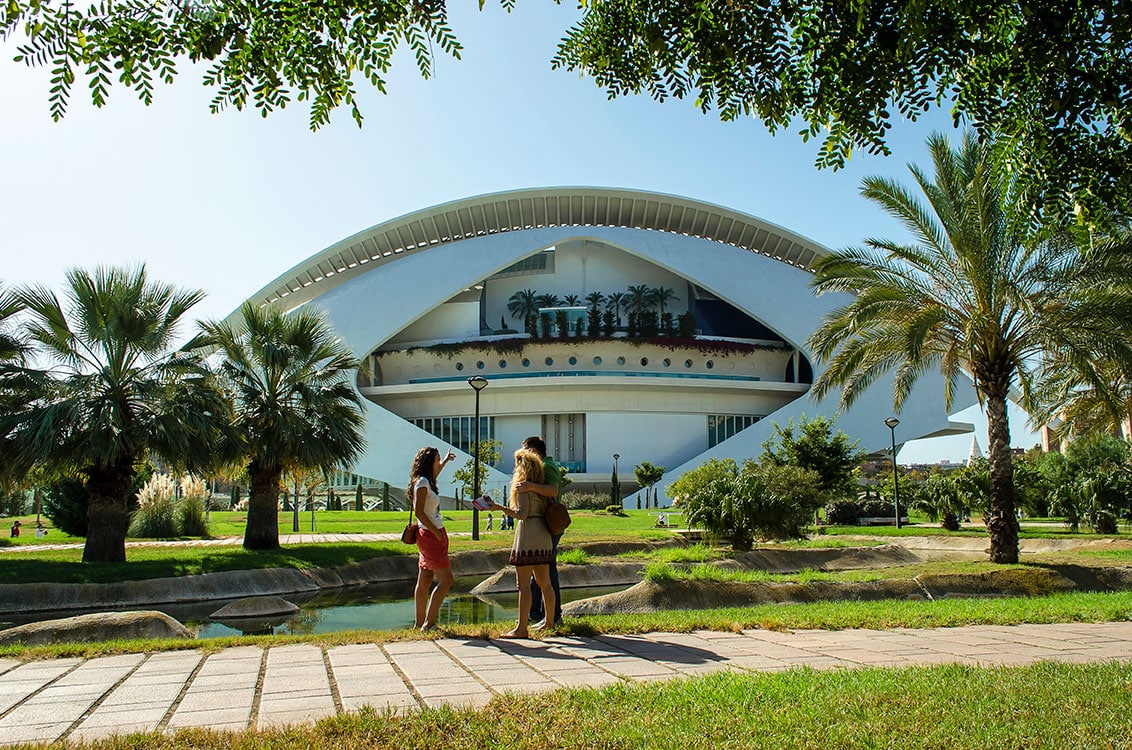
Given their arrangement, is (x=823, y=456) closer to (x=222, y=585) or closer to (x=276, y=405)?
(x=276, y=405)

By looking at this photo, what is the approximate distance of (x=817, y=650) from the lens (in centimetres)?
586

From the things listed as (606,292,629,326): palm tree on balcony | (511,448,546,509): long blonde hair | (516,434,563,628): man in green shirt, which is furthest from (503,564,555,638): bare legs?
(606,292,629,326): palm tree on balcony

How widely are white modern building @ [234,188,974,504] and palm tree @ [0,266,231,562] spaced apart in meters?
26.9

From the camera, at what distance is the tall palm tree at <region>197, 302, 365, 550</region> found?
16.2m

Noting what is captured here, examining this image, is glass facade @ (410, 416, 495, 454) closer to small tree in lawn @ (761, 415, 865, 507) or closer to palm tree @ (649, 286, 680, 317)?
palm tree @ (649, 286, 680, 317)

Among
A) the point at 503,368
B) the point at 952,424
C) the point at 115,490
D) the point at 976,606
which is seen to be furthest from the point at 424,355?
the point at 976,606

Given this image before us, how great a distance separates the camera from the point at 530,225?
53.5 metres

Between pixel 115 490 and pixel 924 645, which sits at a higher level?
pixel 115 490

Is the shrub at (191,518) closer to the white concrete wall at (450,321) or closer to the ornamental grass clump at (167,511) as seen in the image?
the ornamental grass clump at (167,511)

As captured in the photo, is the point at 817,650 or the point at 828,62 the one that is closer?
the point at 828,62

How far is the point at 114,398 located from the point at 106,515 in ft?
6.30

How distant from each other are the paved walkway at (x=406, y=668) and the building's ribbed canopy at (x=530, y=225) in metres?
47.0

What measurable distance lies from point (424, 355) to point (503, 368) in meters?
4.76

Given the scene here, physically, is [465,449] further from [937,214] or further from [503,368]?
[937,214]
